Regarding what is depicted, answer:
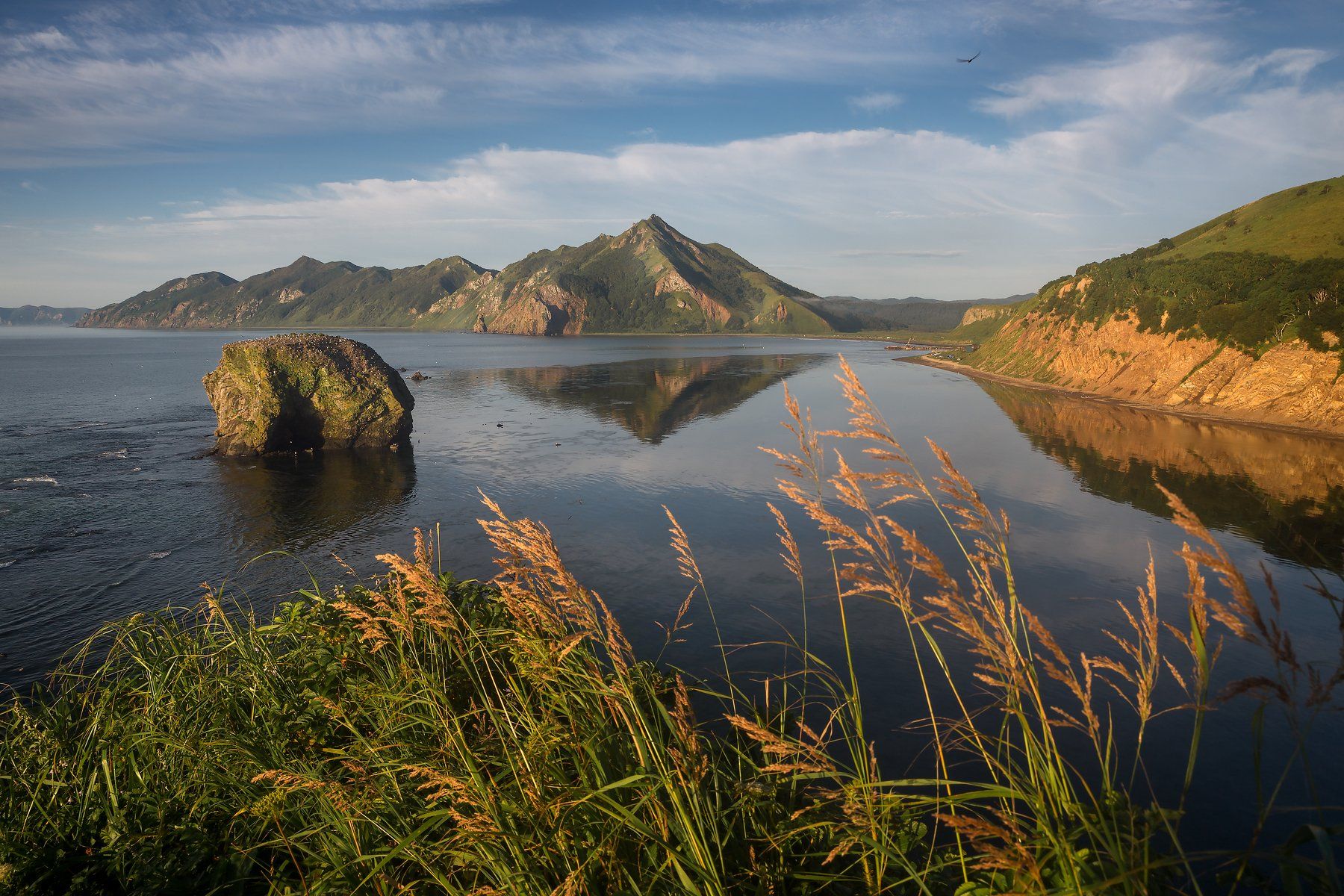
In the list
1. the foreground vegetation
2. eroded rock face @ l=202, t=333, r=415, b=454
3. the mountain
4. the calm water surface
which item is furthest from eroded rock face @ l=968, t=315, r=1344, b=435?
eroded rock face @ l=202, t=333, r=415, b=454

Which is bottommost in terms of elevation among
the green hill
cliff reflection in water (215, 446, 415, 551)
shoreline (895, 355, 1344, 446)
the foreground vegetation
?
cliff reflection in water (215, 446, 415, 551)

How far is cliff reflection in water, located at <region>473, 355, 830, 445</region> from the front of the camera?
70.4 m

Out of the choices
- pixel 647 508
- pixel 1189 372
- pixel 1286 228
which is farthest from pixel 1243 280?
pixel 647 508

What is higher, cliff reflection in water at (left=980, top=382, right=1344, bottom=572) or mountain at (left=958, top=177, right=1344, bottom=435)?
mountain at (left=958, top=177, right=1344, bottom=435)

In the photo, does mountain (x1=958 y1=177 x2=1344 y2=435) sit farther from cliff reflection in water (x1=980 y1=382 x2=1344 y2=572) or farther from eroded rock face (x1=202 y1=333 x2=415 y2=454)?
eroded rock face (x1=202 y1=333 x2=415 y2=454)

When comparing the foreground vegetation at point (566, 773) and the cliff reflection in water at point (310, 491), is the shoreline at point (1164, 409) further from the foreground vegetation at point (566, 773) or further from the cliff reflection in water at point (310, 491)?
the cliff reflection in water at point (310, 491)

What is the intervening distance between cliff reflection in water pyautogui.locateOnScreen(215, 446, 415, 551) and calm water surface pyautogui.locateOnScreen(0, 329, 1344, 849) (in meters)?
0.21

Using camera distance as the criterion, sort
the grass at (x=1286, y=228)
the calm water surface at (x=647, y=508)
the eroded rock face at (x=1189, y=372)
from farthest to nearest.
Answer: the grass at (x=1286, y=228), the eroded rock face at (x=1189, y=372), the calm water surface at (x=647, y=508)

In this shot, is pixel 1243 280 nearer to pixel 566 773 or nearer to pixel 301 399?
pixel 566 773

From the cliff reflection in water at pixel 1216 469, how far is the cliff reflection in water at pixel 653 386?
3154cm

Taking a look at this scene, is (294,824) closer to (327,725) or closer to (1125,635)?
(327,725)

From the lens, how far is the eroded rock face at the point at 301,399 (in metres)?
49.7

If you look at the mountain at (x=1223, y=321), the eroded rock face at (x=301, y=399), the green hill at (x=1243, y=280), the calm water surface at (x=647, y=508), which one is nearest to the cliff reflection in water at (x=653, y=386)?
the calm water surface at (x=647, y=508)

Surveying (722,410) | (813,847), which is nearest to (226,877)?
(813,847)
